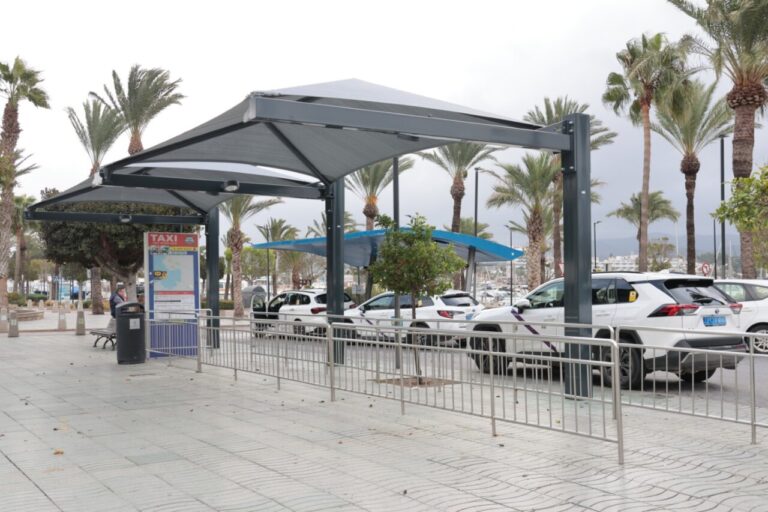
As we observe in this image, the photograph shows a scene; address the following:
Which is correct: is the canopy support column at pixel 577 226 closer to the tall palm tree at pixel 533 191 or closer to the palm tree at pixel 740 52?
the palm tree at pixel 740 52

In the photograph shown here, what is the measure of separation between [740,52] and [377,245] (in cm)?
1322

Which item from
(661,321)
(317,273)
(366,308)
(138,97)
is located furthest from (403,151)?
(317,273)

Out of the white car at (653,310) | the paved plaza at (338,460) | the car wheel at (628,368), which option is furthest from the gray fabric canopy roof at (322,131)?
the paved plaza at (338,460)

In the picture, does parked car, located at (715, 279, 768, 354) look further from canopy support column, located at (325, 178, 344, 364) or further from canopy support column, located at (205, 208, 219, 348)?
canopy support column, located at (205, 208, 219, 348)

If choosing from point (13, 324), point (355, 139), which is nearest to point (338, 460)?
point (355, 139)

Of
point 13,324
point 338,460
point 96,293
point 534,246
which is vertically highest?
point 534,246

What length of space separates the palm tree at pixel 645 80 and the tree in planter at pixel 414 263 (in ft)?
66.4

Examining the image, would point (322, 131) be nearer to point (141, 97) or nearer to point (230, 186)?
point (230, 186)

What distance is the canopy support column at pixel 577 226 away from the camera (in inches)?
384

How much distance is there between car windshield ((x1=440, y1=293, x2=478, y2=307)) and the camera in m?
19.2

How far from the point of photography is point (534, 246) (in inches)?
1544

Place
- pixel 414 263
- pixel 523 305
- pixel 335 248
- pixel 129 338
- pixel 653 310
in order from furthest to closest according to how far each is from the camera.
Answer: pixel 129 338 < pixel 335 248 < pixel 523 305 < pixel 414 263 < pixel 653 310

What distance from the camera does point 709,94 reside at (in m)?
31.9

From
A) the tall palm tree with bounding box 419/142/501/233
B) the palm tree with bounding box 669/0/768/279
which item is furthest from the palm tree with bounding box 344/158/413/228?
the palm tree with bounding box 669/0/768/279
